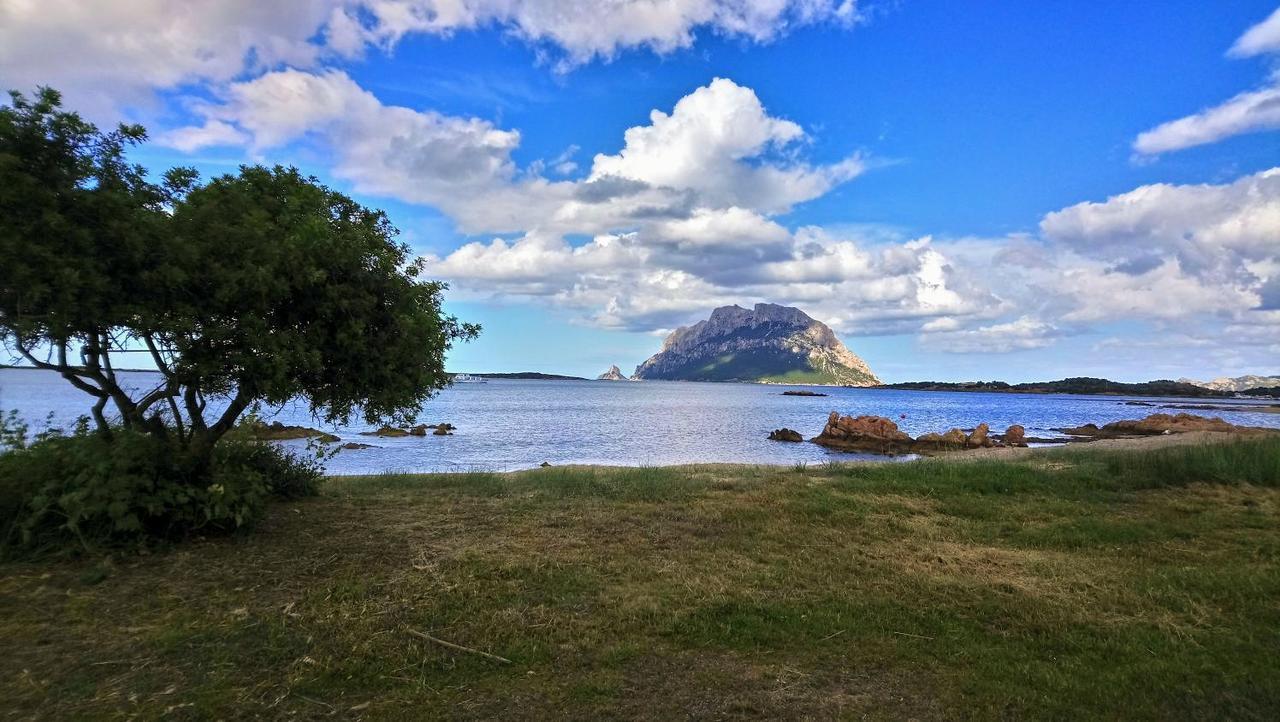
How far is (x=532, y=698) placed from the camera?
5.11m

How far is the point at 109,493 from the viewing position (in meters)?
7.74

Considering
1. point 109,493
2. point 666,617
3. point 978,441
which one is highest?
point 109,493

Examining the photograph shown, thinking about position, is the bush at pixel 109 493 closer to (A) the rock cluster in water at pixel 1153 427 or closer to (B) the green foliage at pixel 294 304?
(B) the green foliage at pixel 294 304

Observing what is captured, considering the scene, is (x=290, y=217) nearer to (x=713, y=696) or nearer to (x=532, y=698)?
(x=532, y=698)

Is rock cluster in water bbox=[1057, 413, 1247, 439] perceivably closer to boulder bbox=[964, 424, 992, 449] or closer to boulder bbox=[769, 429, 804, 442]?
boulder bbox=[964, 424, 992, 449]

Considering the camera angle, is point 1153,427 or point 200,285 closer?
point 200,285

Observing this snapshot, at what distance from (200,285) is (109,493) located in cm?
255

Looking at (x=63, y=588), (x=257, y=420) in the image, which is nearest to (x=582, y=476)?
(x=257, y=420)

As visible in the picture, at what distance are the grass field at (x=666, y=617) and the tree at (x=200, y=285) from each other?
2.15 m

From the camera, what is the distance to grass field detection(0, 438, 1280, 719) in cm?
511

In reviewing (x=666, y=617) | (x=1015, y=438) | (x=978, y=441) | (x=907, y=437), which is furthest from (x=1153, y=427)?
(x=666, y=617)

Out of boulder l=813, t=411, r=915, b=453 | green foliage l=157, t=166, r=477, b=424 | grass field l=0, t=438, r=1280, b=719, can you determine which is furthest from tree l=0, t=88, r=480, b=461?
boulder l=813, t=411, r=915, b=453

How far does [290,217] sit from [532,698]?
24.7ft

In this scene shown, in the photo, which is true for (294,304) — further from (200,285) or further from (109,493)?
(109,493)
